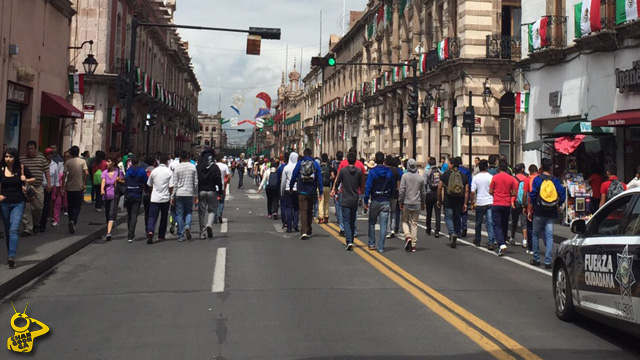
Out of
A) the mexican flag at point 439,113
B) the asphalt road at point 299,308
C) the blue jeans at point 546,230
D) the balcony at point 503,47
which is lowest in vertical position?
the asphalt road at point 299,308

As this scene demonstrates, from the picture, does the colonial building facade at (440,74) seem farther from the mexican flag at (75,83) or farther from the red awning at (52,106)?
the red awning at (52,106)

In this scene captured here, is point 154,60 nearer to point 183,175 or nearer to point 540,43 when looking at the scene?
point 540,43

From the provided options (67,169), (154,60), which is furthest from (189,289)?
(154,60)

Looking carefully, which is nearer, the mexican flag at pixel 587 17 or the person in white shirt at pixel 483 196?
the person in white shirt at pixel 483 196

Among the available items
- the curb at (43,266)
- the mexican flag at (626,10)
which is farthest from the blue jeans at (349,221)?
the mexican flag at (626,10)

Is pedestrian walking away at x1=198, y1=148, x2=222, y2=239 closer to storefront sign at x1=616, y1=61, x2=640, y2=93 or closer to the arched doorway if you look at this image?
storefront sign at x1=616, y1=61, x2=640, y2=93

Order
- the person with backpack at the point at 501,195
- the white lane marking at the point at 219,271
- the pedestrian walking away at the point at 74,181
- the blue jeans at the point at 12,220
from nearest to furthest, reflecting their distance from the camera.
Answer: the white lane marking at the point at 219,271 → the blue jeans at the point at 12,220 → the person with backpack at the point at 501,195 → the pedestrian walking away at the point at 74,181

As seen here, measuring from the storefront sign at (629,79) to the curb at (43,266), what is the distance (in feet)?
50.7

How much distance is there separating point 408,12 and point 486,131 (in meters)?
13.1

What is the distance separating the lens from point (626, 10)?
17.1 meters

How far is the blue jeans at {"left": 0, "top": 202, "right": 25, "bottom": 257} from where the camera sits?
349 inches

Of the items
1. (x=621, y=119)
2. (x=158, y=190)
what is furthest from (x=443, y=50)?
(x=158, y=190)

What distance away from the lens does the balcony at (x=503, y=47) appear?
2933cm

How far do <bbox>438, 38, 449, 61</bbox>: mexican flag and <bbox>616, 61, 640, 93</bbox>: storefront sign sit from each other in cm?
1270
